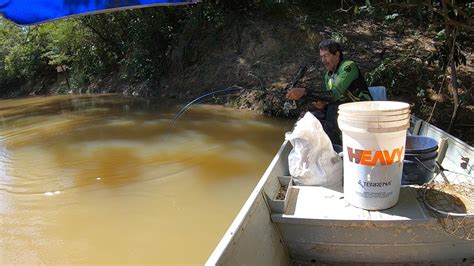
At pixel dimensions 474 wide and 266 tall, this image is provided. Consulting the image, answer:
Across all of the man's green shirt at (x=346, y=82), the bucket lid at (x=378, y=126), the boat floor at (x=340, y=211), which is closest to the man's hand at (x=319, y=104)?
the man's green shirt at (x=346, y=82)

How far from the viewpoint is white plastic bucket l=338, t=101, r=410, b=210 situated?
7.86ft

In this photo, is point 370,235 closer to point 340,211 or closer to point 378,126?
point 340,211

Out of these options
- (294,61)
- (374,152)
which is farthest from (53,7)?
(294,61)

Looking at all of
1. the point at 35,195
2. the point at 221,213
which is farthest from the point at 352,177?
the point at 35,195

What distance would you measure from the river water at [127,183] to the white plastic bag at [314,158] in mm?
1088

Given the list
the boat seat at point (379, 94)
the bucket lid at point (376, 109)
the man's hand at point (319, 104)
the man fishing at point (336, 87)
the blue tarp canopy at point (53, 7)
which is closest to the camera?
the bucket lid at point (376, 109)

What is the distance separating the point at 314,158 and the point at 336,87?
769mm

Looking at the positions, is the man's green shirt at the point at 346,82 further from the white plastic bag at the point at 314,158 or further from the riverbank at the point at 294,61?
the riverbank at the point at 294,61

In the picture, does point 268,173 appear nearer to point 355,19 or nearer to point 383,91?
point 383,91

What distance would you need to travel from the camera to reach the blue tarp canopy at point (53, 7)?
312cm

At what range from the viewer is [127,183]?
534cm

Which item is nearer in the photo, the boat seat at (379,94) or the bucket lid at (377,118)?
the bucket lid at (377,118)

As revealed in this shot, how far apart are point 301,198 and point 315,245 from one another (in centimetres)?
39

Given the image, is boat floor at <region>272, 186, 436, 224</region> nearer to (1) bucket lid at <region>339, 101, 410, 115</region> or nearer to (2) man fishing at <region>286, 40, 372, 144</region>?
(1) bucket lid at <region>339, 101, 410, 115</region>
